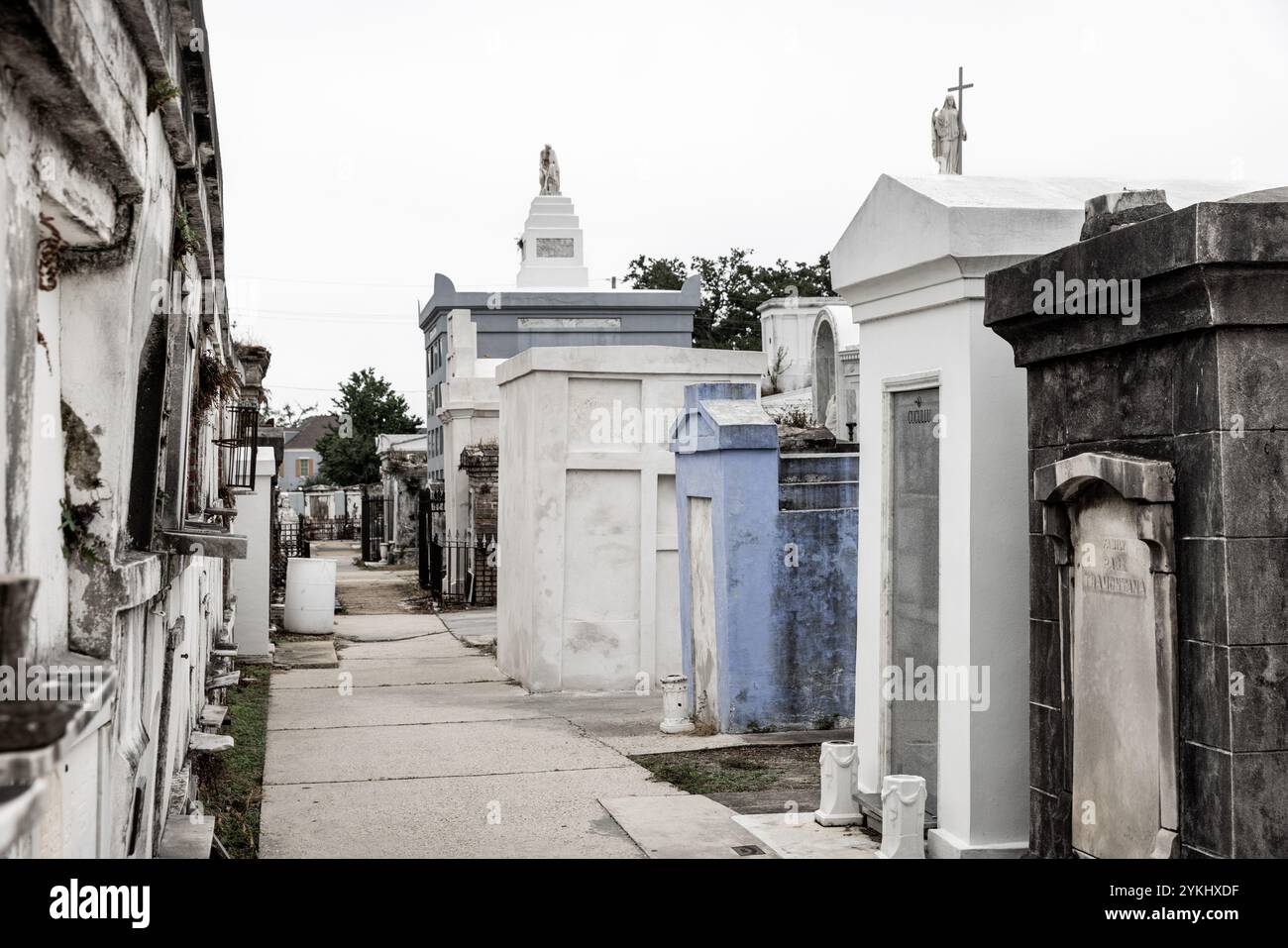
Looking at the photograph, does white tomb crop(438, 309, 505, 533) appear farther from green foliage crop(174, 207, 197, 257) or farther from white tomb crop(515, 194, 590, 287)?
green foliage crop(174, 207, 197, 257)

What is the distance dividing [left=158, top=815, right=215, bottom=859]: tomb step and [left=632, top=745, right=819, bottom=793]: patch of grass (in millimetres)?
3330

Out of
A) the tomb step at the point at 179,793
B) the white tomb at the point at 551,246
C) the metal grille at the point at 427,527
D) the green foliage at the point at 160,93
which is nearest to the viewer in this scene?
the green foliage at the point at 160,93

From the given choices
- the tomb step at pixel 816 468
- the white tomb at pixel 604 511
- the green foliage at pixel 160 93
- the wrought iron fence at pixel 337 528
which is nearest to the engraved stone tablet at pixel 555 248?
the white tomb at pixel 604 511

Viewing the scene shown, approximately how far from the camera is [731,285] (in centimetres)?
4966

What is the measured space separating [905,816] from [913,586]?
1.24 m

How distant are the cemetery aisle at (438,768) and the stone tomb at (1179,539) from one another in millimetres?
3114

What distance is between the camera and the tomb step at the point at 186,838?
584 centimetres

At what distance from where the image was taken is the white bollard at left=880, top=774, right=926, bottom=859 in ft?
20.9

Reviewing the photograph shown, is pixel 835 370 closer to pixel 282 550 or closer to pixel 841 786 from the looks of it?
pixel 841 786

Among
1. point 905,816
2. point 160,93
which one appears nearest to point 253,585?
point 905,816

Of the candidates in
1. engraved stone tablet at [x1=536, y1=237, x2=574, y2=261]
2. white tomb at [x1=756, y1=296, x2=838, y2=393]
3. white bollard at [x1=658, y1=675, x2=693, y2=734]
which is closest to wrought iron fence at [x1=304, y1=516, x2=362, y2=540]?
engraved stone tablet at [x1=536, y1=237, x2=574, y2=261]

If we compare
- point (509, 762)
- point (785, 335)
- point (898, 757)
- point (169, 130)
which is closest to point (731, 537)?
point (509, 762)

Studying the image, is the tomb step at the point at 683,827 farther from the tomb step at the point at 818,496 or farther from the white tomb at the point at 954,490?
the tomb step at the point at 818,496

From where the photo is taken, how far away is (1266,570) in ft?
14.5
